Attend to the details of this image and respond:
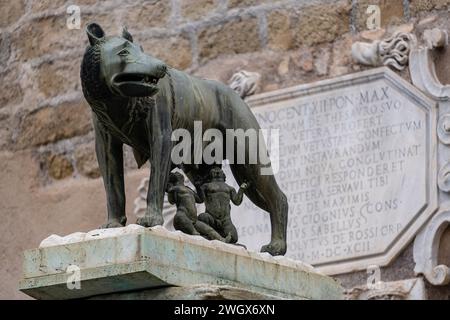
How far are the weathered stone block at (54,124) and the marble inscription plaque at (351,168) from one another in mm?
1334

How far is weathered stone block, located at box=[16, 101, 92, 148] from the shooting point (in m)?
9.60

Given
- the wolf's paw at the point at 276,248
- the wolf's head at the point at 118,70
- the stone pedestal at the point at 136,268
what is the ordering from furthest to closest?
the wolf's paw at the point at 276,248 < the wolf's head at the point at 118,70 < the stone pedestal at the point at 136,268

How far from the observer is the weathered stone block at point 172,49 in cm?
922

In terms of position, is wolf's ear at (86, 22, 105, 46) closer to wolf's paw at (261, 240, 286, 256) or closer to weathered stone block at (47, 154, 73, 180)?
wolf's paw at (261, 240, 286, 256)

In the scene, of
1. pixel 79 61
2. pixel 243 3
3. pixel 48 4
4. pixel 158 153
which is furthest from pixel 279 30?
pixel 158 153

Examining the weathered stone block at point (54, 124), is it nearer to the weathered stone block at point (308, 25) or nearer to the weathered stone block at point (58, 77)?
the weathered stone block at point (58, 77)

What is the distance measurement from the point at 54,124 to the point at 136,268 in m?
5.00

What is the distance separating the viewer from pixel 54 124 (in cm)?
971

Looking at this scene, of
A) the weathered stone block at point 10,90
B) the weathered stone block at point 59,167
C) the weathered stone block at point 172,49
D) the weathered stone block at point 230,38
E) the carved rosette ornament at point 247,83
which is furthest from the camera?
the weathered stone block at point 10,90

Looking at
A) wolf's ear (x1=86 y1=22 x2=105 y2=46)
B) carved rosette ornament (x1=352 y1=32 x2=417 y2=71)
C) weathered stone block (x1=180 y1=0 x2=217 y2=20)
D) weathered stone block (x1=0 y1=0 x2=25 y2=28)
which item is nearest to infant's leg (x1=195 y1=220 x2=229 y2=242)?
wolf's ear (x1=86 y1=22 x2=105 y2=46)

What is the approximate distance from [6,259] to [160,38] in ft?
5.00

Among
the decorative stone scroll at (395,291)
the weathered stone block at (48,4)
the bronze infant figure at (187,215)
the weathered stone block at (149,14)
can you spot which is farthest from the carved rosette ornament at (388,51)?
the bronze infant figure at (187,215)

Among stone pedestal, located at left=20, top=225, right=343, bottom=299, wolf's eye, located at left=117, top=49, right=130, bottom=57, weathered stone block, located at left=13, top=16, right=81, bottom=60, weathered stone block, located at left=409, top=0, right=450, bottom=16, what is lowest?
stone pedestal, located at left=20, top=225, right=343, bottom=299

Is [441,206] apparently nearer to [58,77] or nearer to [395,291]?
[395,291]
